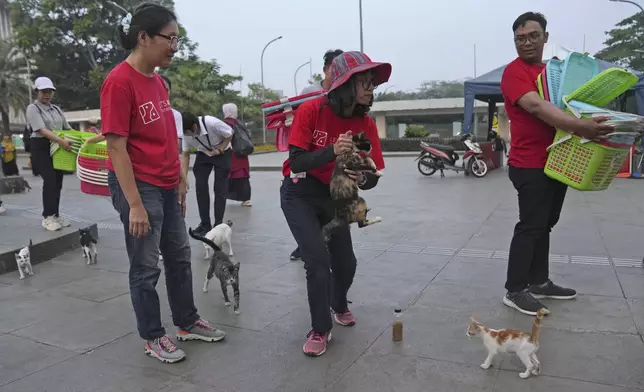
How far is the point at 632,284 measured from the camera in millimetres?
4273

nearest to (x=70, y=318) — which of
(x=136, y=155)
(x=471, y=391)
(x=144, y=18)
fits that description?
(x=136, y=155)

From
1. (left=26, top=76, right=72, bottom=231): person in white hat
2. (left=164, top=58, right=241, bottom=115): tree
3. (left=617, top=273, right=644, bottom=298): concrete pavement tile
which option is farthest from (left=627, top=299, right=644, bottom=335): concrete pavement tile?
(left=164, top=58, right=241, bottom=115): tree

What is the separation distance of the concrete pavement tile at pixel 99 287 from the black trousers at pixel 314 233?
2.08 m

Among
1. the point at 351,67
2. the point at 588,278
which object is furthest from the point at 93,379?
the point at 588,278

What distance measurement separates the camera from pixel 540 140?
3.58m

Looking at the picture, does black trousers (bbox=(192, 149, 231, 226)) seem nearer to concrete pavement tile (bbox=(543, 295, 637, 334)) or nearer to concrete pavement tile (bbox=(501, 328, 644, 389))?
concrete pavement tile (bbox=(543, 295, 637, 334))

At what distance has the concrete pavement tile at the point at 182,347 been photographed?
3035mm

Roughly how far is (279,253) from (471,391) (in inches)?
134

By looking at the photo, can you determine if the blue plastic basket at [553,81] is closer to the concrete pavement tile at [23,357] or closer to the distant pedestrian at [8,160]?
the concrete pavement tile at [23,357]

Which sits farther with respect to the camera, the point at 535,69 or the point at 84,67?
the point at 84,67

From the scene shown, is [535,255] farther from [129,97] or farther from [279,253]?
[129,97]

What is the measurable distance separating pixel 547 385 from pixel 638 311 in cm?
149

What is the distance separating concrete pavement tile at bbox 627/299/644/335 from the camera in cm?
338

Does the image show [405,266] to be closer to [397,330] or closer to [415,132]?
[397,330]
